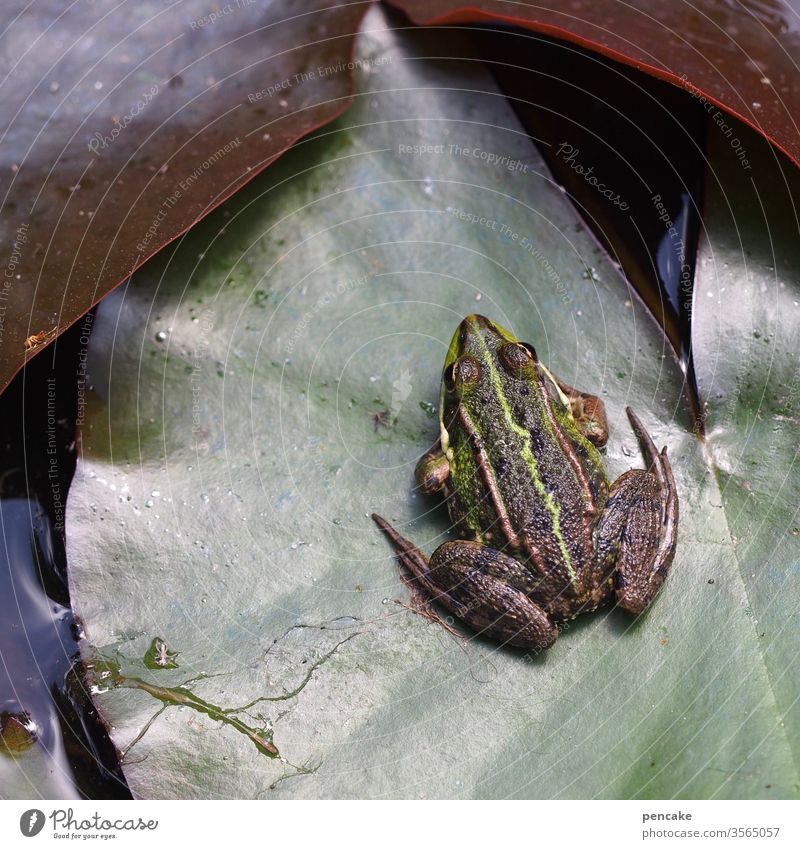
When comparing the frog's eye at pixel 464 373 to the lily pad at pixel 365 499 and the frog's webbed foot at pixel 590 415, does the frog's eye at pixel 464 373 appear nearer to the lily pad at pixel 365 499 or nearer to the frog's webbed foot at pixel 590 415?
the lily pad at pixel 365 499

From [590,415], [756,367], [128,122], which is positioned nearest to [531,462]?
[590,415]

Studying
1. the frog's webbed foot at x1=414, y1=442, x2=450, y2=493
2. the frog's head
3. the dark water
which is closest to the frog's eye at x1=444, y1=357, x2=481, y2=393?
the frog's head

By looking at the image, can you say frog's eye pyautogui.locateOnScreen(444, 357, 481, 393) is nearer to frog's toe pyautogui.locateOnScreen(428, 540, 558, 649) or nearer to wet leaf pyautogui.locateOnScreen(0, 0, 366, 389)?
frog's toe pyautogui.locateOnScreen(428, 540, 558, 649)

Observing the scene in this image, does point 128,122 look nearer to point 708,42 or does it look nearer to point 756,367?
point 708,42

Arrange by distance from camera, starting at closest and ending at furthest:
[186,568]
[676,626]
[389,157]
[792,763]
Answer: [792,763] → [676,626] → [186,568] → [389,157]

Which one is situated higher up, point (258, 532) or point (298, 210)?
point (298, 210)
